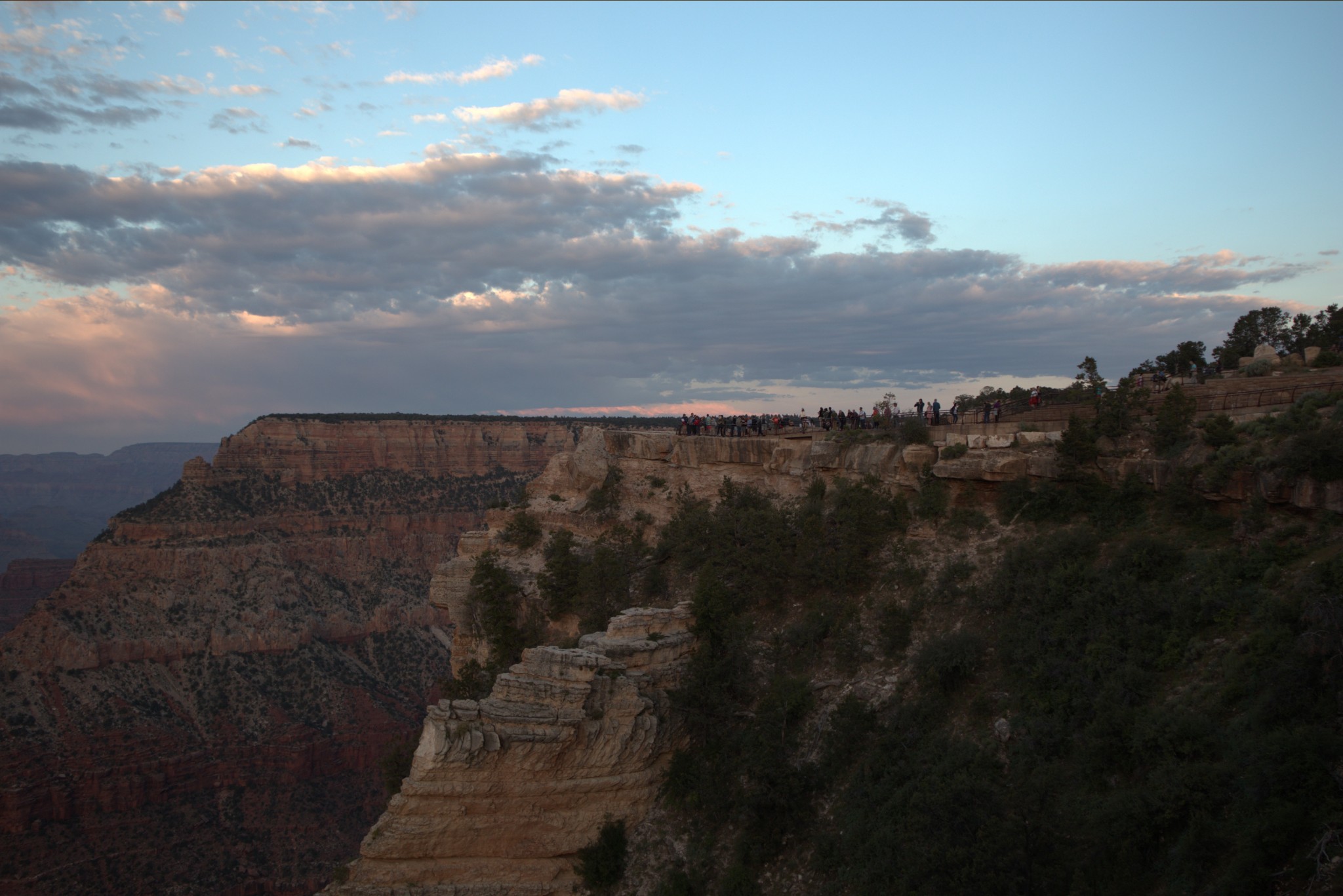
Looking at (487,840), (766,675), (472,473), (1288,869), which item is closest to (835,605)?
(766,675)

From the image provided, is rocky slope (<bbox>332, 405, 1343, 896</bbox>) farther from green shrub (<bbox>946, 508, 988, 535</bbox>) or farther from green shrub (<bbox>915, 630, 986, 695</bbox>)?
green shrub (<bbox>915, 630, 986, 695</bbox>)

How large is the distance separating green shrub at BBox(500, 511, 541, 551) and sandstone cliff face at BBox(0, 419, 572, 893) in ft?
43.4

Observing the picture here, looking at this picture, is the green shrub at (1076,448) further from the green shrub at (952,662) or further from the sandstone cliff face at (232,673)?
the sandstone cliff face at (232,673)

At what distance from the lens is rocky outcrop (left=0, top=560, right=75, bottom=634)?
92.4 metres

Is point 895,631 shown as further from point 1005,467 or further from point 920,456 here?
point 920,456

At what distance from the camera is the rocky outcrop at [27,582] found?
92.4m

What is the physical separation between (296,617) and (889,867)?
199 feet

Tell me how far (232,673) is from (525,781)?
48575 millimetres

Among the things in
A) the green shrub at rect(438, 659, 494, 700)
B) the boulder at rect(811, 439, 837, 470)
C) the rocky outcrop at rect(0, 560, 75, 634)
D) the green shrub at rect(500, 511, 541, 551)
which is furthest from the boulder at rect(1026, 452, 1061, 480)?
the rocky outcrop at rect(0, 560, 75, 634)

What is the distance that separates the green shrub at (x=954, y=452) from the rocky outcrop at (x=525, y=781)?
10660 mm

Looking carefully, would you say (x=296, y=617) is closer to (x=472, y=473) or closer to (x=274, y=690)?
(x=274, y=690)

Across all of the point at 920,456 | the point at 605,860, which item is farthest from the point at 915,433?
the point at 605,860

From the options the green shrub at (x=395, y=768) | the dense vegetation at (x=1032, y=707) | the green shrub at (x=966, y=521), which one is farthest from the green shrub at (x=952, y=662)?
the green shrub at (x=395, y=768)

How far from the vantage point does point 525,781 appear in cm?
1880
